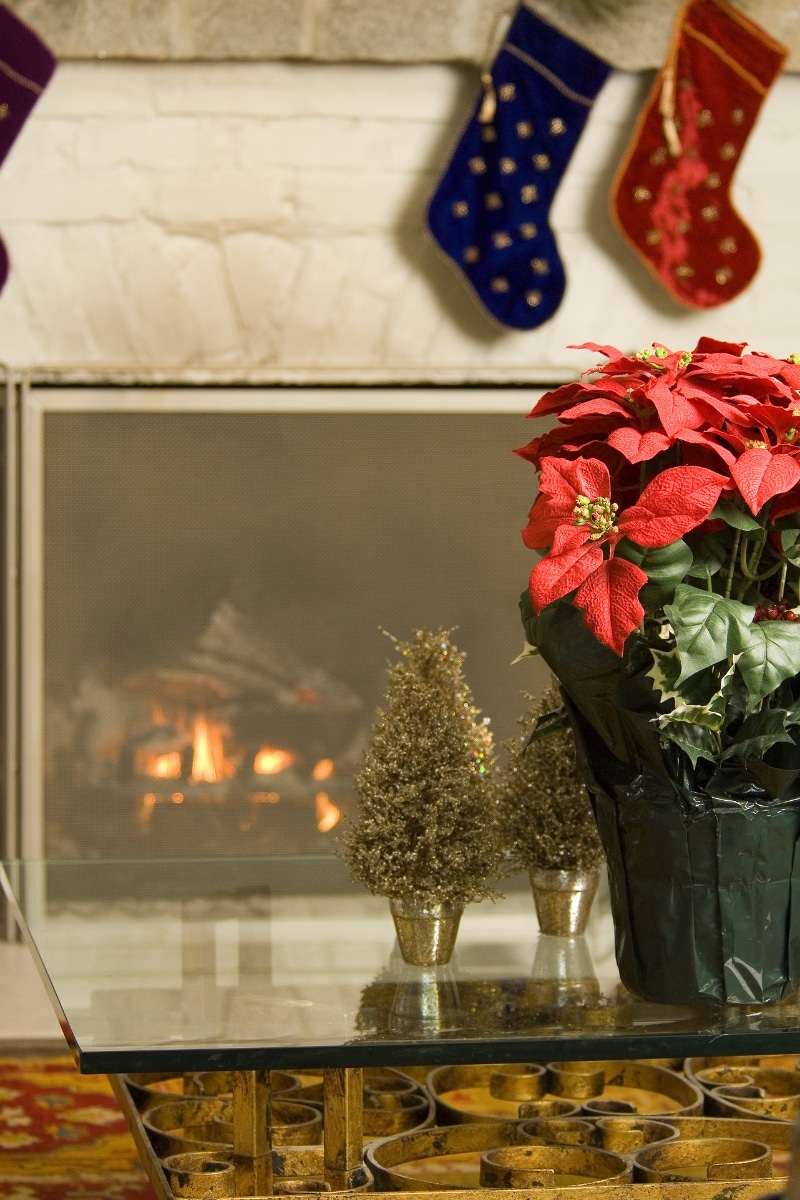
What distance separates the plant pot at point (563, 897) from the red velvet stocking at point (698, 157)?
1744mm

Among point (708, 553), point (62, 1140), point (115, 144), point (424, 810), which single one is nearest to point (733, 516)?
point (708, 553)

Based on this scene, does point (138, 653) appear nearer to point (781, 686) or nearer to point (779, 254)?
point (779, 254)

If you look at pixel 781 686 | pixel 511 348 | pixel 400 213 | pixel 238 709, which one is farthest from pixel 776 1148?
pixel 400 213

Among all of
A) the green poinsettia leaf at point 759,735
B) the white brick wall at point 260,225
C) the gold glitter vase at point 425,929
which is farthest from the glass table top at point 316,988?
the white brick wall at point 260,225

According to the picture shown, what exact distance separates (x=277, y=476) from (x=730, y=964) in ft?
5.99

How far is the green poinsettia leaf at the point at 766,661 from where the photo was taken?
0.80 metres

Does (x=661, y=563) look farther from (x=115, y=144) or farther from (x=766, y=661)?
(x=115, y=144)

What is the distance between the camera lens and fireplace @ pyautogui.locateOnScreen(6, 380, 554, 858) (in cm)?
256

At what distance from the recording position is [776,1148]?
1.21 metres

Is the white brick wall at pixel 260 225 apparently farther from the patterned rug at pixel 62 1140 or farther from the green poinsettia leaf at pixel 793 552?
the green poinsettia leaf at pixel 793 552

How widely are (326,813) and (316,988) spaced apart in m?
1.61

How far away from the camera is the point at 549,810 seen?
3.65ft

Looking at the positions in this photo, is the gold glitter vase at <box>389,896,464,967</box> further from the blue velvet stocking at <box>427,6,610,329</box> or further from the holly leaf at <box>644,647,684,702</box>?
the blue velvet stocking at <box>427,6,610,329</box>

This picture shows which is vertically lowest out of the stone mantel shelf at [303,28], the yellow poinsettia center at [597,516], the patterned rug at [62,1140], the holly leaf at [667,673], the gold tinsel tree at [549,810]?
the patterned rug at [62,1140]
